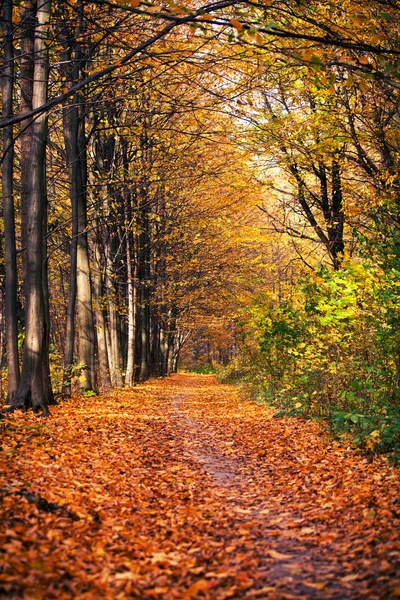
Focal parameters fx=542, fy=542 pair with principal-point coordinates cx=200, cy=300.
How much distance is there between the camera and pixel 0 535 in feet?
13.1

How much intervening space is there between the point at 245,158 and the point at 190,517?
10861 mm

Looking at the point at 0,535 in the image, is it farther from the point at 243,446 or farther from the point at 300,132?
the point at 300,132

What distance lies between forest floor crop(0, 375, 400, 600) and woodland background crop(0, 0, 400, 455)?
1.19 m

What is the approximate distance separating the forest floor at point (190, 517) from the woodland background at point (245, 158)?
3.91 feet

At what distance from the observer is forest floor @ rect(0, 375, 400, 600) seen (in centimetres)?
364

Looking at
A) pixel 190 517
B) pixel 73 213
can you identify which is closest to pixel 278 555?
pixel 190 517

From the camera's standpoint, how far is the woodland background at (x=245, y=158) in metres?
7.31

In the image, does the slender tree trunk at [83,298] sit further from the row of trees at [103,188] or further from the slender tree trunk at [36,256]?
the slender tree trunk at [36,256]

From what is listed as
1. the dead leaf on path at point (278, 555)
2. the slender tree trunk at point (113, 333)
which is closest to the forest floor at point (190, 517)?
the dead leaf on path at point (278, 555)

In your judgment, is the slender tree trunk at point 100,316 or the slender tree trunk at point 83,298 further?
the slender tree trunk at point 100,316

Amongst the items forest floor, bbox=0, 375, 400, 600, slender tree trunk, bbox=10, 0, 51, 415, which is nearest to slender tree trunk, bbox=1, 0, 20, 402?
slender tree trunk, bbox=10, 0, 51, 415

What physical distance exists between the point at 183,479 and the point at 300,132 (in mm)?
8895

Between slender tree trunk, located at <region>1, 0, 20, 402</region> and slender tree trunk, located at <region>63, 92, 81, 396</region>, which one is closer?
slender tree trunk, located at <region>1, 0, 20, 402</region>

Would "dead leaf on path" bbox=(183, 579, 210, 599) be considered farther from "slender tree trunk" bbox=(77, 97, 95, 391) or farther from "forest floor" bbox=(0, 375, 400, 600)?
"slender tree trunk" bbox=(77, 97, 95, 391)
